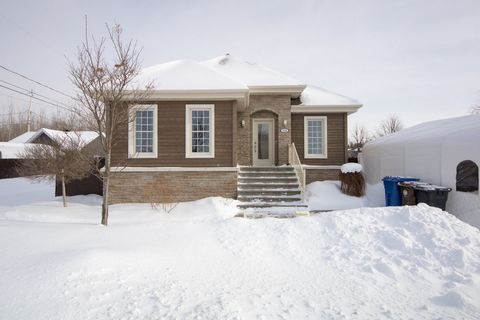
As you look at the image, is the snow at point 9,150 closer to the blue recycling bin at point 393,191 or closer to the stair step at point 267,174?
the stair step at point 267,174

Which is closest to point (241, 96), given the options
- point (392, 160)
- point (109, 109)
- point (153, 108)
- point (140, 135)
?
point (153, 108)

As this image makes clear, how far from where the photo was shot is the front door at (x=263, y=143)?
1345 centimetres

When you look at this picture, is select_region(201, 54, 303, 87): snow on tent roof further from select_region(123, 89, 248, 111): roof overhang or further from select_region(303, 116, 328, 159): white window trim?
select_region(123, 89, 248, 111): roof overhang

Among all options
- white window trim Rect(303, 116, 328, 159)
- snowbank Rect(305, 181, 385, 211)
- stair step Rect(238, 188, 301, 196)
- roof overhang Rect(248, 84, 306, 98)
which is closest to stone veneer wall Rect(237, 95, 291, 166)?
roof overhang Rect(248, 84, 306, 98)

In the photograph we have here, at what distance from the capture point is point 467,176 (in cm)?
828

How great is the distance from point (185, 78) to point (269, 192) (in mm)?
5573

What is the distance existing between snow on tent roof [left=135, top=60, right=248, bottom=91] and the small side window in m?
7.47

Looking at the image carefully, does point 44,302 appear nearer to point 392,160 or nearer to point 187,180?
point 187,180

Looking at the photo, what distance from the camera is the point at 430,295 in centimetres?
371

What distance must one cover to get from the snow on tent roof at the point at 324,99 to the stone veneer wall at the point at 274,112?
→ 164 cm

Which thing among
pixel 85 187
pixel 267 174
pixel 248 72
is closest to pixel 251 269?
pixel 267 174

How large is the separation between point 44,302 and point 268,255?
337 cm

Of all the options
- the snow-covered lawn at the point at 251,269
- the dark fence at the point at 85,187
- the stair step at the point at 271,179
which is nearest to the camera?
the snow-covered lawn at the point at 251,269

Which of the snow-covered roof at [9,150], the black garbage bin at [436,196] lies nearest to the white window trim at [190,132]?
the black garbage bin at [436,196]
